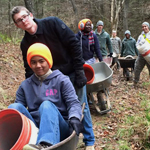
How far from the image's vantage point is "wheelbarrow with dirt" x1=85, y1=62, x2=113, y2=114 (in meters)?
4.27

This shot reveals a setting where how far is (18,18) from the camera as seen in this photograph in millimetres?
2426

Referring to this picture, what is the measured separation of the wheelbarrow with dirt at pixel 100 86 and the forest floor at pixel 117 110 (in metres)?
0.27

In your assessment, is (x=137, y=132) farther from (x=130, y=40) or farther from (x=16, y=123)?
(x=130, y=40)

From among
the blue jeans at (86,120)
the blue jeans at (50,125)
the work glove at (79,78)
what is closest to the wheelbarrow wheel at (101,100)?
the blue jeans at (86,120)

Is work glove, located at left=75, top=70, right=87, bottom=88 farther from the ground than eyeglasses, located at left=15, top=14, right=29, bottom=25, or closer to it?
closer to it

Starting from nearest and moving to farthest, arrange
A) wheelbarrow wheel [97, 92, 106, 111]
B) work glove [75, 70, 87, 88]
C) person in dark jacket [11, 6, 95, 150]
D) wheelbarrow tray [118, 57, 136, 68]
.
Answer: person in dark jacket [11, 6, 95, 150]
work glove [75, 70, 87, 88]
wheelbarrow wheel [97, 92, 106, 111]
wheelbarrow tray [118, 57, 136, 68]

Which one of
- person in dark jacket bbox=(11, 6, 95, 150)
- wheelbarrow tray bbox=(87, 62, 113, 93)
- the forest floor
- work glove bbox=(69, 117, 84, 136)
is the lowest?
the forest floor

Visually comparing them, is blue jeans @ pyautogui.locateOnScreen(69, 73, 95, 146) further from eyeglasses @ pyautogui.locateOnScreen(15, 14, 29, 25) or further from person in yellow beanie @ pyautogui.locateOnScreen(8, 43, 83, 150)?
eyeglasses @ pyautogui.locateOnScreen(15, 14, 29, 25)

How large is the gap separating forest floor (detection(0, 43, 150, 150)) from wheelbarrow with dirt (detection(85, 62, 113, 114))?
0.88ft

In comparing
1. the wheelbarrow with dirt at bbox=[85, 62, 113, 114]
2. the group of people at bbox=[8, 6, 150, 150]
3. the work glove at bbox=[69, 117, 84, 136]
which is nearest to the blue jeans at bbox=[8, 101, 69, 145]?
the group of people at bbox=[8, 6, 150, 150]

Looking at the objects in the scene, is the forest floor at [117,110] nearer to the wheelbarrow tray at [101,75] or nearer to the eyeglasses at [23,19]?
the wheelbarrow tray at [101,75]

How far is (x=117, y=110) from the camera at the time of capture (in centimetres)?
513

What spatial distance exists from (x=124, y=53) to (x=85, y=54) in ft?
13.8

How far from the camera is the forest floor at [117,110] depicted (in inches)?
136
